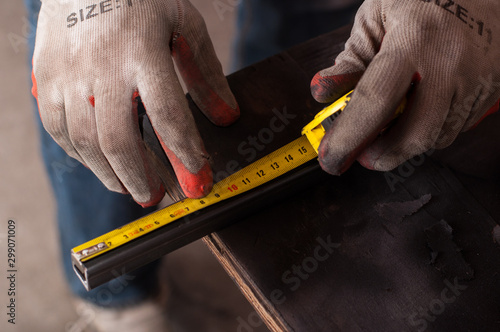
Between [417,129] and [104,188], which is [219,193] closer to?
[417,129]

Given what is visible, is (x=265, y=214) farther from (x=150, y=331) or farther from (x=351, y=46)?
(x=150, y=331)

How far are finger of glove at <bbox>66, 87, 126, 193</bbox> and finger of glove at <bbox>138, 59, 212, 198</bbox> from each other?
0.15 m

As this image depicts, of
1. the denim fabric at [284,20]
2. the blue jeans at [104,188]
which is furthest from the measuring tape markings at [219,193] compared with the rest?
the denim fabric at [284,20]

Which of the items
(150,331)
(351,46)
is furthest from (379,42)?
(150,331)

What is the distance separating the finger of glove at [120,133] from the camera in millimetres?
1009

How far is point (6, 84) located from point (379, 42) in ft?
8.16

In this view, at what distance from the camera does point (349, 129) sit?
99cm

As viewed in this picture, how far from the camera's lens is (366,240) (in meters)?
1.15

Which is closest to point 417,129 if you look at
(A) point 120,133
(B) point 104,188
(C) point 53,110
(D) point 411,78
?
(D) point 411,78

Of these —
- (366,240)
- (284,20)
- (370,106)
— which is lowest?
(366,240)

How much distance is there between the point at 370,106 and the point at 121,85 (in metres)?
0.59

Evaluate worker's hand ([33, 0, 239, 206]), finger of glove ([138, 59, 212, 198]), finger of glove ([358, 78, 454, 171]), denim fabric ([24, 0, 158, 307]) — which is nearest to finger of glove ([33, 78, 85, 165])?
worker's hand ([33, 0, 239, 206])

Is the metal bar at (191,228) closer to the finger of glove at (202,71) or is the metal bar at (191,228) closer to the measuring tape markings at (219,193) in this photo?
the measuring tape markings at (219,193)

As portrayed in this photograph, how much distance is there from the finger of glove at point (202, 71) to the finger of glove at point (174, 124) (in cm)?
14
